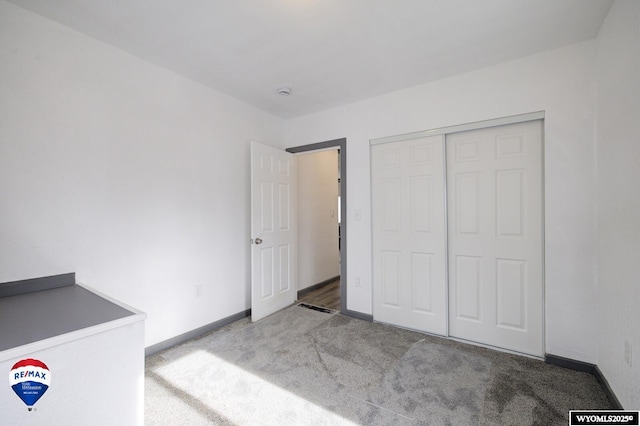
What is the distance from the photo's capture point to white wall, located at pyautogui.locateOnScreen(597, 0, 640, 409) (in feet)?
4.76

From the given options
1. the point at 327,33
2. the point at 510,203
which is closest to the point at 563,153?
the point at 510,203

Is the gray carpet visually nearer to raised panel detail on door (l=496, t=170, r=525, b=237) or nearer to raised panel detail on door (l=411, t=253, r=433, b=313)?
raised panel detail on door (l=411, t=253, r=433, b=313)

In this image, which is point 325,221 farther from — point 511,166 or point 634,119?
point 634,119

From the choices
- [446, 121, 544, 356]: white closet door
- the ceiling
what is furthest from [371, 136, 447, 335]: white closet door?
the ceiling

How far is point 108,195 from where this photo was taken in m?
2.08

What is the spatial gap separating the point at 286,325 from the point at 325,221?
209 centimetres

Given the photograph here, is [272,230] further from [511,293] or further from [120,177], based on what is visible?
[511,293]

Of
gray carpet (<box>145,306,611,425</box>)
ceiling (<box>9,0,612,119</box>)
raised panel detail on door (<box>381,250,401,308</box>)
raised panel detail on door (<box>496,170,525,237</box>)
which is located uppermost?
ceiling (<box>9,0,612,119</box>)

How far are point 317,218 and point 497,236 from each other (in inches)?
103

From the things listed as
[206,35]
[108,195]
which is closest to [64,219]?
[108,195]

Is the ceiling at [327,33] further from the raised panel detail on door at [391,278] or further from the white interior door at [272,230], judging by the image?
the raised panel detail on door at [391,278]

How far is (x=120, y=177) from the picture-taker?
2148mm

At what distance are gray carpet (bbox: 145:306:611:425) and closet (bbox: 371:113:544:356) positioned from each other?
0.89 feet

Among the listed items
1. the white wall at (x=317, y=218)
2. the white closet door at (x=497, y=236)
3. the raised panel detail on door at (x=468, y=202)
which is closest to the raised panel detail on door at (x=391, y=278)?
the white closet door at (x=497, y=236)
